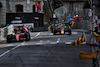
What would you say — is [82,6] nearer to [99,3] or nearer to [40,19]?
[40,19]

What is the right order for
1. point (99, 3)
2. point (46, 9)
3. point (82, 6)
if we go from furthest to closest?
1. point (82, 6)
2. point (46, 9)
3. point (99, 3)

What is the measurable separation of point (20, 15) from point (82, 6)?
2781cm

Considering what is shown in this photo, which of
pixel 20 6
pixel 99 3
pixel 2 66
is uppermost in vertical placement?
pixel 20 6

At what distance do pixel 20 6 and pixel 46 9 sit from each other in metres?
6.87

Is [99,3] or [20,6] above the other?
[20,6]

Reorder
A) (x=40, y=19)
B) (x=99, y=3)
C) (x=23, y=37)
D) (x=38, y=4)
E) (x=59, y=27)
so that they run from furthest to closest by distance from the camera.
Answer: (x=40, y=19)
(x=38, y=4)
(x=59, y=27)
(x=23, y=37)
(x=99, y=3)

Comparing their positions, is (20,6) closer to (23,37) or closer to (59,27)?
(59,27)

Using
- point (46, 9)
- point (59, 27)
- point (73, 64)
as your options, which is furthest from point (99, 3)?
point (46, 9)

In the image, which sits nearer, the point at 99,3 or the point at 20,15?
the point at 99,3

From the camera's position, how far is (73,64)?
861 centimetres

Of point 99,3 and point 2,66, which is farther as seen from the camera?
point 2,66

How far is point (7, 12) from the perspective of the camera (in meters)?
41.5

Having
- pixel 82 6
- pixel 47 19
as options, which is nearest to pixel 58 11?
pixel 47 19

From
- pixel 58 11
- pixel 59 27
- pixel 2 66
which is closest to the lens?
pixel 2 66
